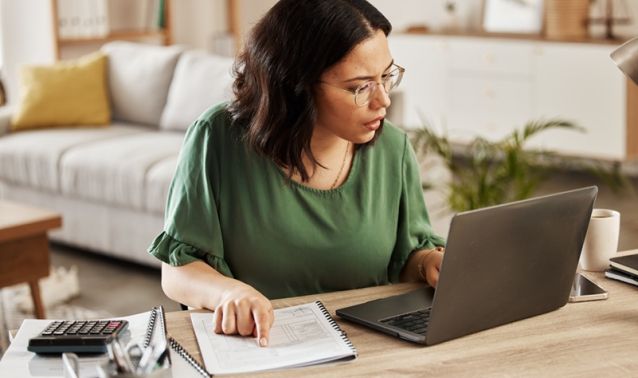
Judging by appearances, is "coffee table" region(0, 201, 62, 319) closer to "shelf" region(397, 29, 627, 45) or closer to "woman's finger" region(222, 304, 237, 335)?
"woman's finger" region(222, 304, 237, 335)

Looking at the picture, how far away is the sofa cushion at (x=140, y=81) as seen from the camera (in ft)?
16.6

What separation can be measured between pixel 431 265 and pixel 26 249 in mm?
2055

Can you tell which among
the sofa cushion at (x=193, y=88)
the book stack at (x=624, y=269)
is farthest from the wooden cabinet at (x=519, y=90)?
the book stack at (x=624, y=269)

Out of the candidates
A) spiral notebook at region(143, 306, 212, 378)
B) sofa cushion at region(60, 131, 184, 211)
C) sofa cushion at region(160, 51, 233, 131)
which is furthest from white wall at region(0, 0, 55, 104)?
spiral notebook at region(143, 306, 212, 378)

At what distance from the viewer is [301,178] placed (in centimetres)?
193

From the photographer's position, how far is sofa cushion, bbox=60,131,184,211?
4301mm

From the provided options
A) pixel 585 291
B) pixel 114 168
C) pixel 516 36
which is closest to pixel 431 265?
pixel 585 291

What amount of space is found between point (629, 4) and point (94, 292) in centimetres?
365

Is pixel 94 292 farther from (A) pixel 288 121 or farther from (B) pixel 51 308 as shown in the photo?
(A) pixel 288 121

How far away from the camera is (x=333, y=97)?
1789mm

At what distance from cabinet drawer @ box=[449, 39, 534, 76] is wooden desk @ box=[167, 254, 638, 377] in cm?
447

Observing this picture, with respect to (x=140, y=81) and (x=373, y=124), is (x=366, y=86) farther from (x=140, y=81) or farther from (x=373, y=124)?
(x=140, y=81)

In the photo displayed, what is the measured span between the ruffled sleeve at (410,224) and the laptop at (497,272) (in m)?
0.27

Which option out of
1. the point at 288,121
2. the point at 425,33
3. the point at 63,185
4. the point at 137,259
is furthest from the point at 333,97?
the point at 425,33
